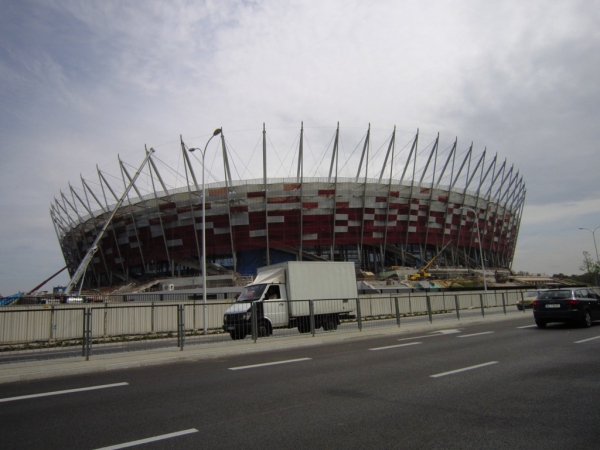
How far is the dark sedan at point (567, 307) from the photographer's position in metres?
16.5

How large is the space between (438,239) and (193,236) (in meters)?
40.4

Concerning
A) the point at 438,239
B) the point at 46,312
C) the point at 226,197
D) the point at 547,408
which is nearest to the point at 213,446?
the point at 547,408

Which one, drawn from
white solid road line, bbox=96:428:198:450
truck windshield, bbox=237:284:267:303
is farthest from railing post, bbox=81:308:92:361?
white solid road line, bbox=96:428:198:450

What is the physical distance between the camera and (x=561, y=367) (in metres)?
8.65

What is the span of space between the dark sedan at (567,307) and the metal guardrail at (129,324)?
578 cm

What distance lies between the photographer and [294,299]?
19781mm

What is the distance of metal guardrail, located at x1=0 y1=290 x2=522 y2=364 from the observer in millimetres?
14031

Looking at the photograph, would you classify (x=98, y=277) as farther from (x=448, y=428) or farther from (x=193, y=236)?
(x=448, y=428)

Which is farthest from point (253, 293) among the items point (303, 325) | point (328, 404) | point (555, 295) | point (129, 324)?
point (328, 404)

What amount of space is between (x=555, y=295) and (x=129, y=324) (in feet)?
59.7

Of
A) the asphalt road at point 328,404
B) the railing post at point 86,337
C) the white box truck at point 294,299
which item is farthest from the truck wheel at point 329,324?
the railing post at point 86,337

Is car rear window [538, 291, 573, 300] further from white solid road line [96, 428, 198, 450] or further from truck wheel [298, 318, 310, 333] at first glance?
white solid road line [96, 428, 198, 450]

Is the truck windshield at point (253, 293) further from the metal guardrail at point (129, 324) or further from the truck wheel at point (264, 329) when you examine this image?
the truck wheel at point (264, 329)

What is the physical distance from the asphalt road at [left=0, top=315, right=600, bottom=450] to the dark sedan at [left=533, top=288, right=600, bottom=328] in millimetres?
6250
